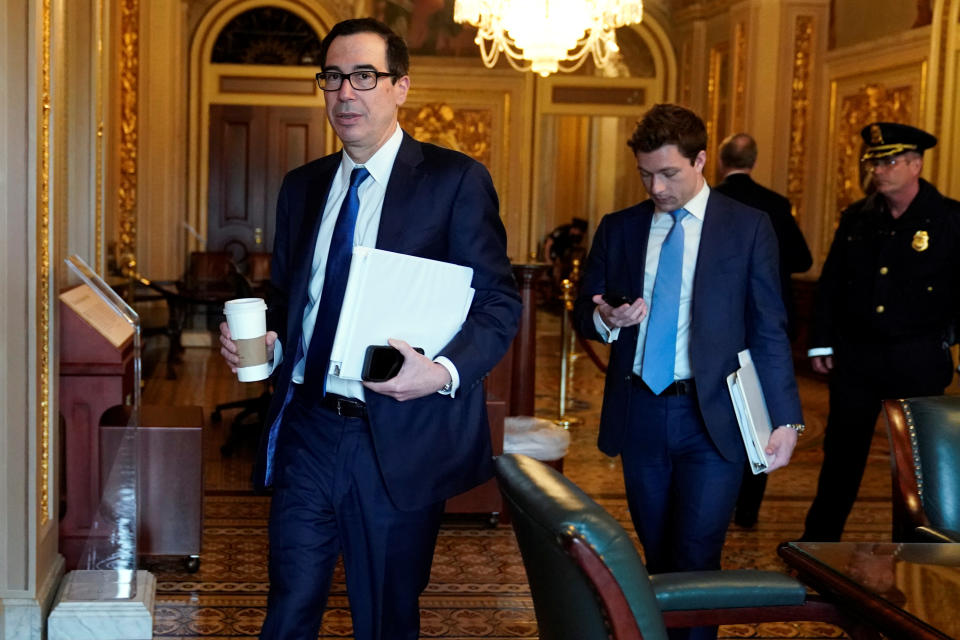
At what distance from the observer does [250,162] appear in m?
13.1

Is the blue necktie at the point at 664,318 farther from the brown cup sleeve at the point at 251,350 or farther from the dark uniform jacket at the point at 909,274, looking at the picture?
the dark uniform jacket at the point at 909,274

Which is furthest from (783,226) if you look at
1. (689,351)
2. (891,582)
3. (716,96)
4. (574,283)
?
(716,96)

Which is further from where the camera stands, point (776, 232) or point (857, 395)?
point (776, 232)

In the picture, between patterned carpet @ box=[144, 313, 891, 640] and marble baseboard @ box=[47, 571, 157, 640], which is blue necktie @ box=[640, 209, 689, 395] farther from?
marble baseboard @ box=[47, 571, 157, 640]

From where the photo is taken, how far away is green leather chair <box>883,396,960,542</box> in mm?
2582

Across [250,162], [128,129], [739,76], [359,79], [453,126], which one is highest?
[739,76]

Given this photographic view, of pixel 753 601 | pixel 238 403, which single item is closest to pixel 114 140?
pixel 238 403

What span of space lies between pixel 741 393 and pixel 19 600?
220 cm

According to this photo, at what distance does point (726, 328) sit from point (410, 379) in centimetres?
103

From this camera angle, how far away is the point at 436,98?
44.3ft

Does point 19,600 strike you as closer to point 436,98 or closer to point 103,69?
point 103,69

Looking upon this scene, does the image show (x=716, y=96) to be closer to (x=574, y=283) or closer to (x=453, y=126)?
(x=453, y=126)

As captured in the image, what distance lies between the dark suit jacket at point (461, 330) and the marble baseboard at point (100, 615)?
1362 millimetres

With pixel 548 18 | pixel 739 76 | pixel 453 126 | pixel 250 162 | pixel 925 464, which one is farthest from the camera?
pixel 453 126
